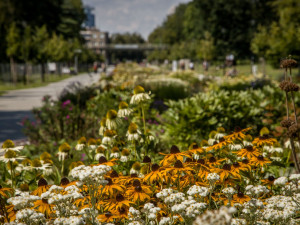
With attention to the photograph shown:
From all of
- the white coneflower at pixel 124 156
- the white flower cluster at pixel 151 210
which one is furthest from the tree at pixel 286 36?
the white flower cluster at pixel 151 210

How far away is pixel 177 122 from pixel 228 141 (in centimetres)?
332

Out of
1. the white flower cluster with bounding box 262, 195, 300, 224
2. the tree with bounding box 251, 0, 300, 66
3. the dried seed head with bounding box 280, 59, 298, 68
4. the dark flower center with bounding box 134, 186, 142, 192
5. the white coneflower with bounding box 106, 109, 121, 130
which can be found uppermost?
the tree with bounding box 251, 0, 300, 66

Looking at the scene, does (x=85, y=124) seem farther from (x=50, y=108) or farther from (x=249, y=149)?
(x=249, y=149)

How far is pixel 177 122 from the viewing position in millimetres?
5828

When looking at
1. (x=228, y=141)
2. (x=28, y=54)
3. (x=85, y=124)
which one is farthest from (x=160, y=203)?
(x=28, y=54)

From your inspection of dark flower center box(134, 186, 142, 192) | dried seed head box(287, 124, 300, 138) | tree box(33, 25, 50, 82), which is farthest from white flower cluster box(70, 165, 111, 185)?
tree box(33, 25, 50, 82)

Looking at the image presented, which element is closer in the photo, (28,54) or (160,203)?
(160,203)

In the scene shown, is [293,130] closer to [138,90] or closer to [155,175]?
[155,175]

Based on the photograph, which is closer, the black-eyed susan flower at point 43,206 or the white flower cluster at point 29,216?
the white flower cluster at point 29,216

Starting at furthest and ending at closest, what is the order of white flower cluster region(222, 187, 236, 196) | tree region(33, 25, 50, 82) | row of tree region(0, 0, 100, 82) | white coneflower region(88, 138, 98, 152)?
tree region(33, 25, 50, 82) < row of tree region(0, 0, 100, 82) < white coneflower region(88, 138, 98, 152) < white flower cluster region(222, 187, 236, 196)

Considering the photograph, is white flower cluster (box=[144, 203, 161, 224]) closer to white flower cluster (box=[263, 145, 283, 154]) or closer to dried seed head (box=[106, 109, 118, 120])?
dried seed head (box=[106, 109, 118, 120])

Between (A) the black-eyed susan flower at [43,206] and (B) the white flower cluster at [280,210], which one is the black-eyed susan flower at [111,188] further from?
(B) the white flower cluster at [280,210]

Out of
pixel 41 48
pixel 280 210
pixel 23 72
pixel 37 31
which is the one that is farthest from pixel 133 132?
pixel 37 31

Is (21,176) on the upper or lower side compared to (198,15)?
lower
